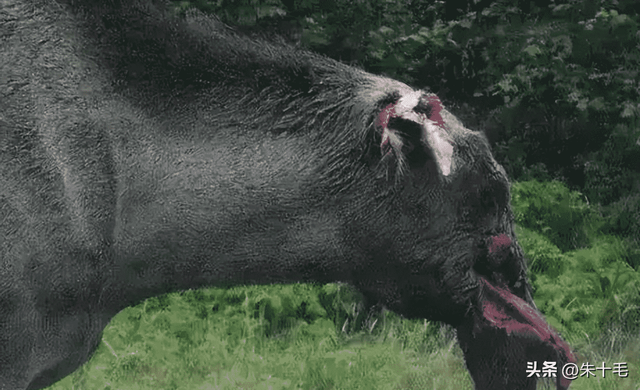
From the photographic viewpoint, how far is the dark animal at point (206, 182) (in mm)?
2402

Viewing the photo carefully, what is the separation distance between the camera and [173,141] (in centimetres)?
251

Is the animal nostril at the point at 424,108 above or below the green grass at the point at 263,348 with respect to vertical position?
above

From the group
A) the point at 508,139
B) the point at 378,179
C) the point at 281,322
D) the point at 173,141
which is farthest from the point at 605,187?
the point at 173,141

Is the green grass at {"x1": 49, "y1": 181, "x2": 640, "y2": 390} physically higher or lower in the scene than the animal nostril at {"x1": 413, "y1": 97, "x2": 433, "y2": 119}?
→ lower

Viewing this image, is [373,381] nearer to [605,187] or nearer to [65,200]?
[65,200]

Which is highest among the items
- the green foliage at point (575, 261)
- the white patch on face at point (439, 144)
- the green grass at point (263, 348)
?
the white patch on face at point (439, 144)

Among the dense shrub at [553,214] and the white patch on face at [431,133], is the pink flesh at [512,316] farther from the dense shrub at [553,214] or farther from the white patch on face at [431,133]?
the dense shrub at [553,214]

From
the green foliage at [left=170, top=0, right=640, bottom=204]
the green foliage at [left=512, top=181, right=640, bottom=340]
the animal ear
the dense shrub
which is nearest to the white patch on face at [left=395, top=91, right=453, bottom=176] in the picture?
the animal ear

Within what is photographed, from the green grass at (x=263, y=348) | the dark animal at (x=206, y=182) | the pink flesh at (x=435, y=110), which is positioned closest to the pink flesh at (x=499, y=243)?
the dark animal at (x=206, y=182)

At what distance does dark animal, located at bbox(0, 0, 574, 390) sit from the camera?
7.88ft

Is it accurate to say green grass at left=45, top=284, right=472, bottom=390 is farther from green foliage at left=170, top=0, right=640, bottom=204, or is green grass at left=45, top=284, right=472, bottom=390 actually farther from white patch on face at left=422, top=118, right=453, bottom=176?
green foliage at left=170, top=0, right=640, bottom=204

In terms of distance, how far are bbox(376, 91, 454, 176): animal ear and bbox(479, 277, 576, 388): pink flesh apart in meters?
0.48

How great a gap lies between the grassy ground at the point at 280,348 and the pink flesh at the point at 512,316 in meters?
0.77

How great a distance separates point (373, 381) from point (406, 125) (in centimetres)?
157
